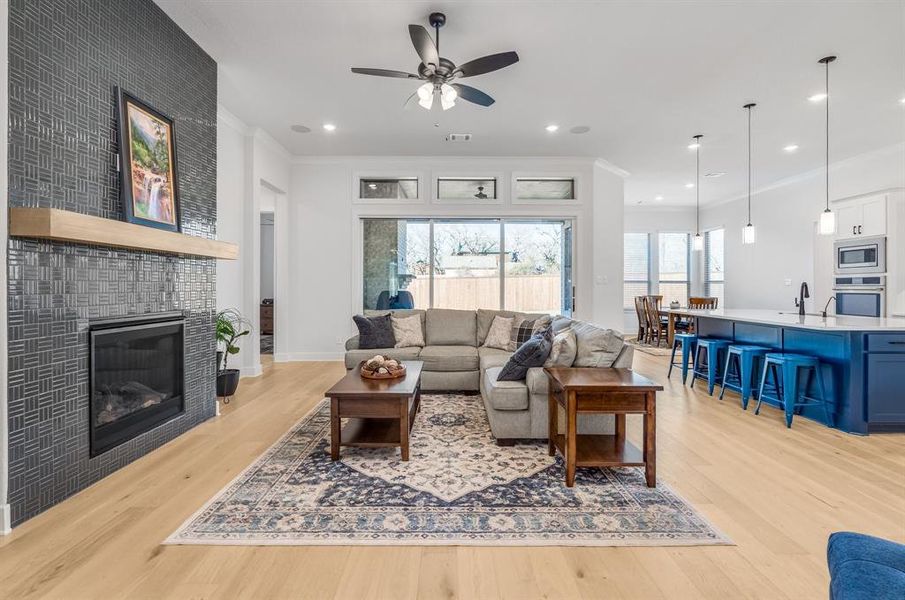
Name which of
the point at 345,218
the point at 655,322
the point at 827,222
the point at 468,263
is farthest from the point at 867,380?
the point at 345,218

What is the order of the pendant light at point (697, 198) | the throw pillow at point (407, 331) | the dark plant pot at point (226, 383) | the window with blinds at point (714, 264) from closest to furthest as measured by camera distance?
the dark plant pot at point (226, 383) < the throw pillow at point (407, 331) < the pendant light at point (697, 198) < the window with blinds at point (714, 264)

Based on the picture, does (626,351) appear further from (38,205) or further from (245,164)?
(245,164)

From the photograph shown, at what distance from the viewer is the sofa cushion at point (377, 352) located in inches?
184

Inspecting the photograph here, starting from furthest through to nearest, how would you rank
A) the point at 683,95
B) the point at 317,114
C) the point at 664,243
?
the point at 664,243 → the point at 317,114 → the point at 683,95

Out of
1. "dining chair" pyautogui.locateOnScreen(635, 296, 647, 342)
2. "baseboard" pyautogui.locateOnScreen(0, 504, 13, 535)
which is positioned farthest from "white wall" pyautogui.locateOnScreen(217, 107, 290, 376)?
"dining chair" pyautogui.locateOnScreen(635, 296, 647, 342)

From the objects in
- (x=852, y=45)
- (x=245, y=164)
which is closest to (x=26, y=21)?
(x=245, y=164)

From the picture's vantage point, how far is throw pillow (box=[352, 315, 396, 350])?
16.2 feet

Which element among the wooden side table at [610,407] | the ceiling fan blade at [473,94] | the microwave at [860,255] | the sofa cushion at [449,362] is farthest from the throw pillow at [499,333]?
the microwave at [860,255]

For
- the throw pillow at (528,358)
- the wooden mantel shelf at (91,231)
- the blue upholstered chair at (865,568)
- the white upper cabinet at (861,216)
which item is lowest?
the blue upholstered chair at (865,568)

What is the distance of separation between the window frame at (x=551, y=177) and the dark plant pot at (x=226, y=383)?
4427 mm

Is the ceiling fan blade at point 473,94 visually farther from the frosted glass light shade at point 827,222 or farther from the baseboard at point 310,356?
the baseboard at point 310,356

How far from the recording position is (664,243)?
10.2m

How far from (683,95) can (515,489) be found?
13.6ft

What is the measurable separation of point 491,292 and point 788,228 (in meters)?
5.44
